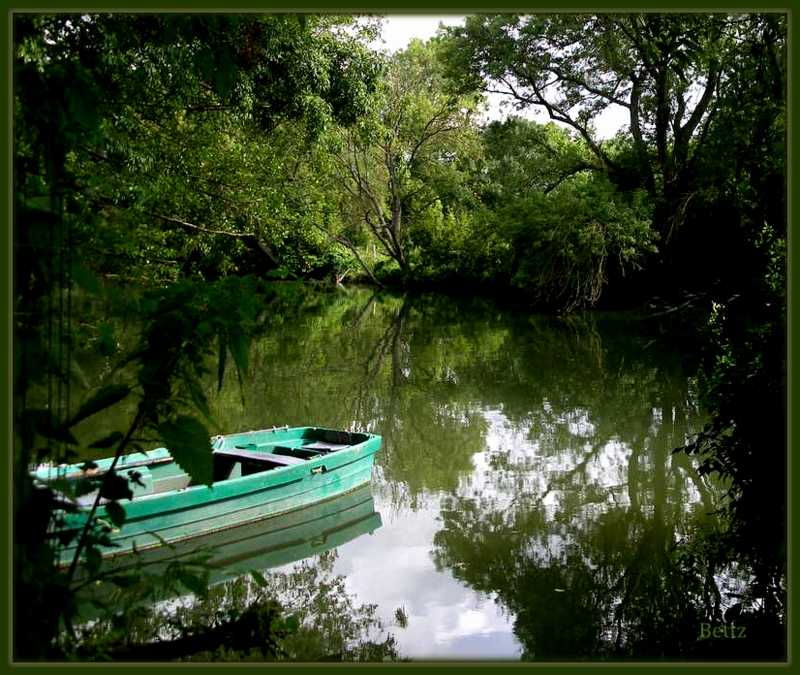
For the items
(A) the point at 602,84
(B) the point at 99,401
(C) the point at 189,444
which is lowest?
(C) the point at 189,444

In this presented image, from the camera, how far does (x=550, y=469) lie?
7754mm

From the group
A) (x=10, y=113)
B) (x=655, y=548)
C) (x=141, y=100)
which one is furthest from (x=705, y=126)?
(x=10, y=113)

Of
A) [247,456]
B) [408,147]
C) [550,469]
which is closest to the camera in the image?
[247,456]

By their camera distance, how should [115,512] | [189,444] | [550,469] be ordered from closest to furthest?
[115,512]
[189,444]
[550,469]

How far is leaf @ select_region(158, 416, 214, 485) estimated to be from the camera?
2588mm

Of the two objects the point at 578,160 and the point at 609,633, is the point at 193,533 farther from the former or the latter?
the point at 578,160

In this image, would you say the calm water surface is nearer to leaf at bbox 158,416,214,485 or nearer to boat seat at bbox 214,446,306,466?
leaf at bbox 158,416,214,485

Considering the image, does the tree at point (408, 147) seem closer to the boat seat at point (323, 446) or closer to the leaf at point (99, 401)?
the boat seat at point (323, 446)

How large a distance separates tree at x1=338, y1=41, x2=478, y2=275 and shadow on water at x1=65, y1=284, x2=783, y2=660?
43.6 ft

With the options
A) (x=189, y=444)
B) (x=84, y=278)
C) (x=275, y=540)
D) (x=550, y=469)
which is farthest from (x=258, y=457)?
(x=84, y=278)

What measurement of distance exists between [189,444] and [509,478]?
527cm

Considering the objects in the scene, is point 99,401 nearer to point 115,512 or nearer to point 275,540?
point 115,512

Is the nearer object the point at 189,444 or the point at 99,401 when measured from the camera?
the point at 99,401

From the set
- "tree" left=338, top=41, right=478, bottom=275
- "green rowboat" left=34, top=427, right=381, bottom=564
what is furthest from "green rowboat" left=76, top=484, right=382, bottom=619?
"tree" left=338, top=41, right=478, bottom=275
